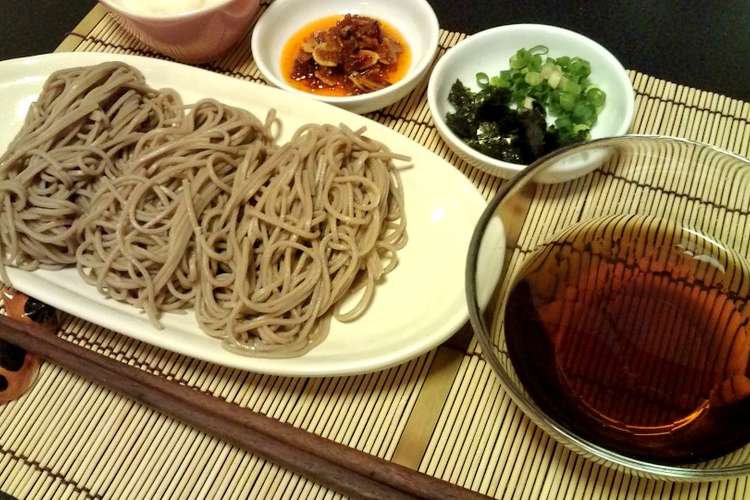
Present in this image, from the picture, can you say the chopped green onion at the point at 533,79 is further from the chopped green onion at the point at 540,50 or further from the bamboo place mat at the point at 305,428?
the bamboo place mat at the point at 305,428

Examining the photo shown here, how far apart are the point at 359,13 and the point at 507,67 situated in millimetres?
591

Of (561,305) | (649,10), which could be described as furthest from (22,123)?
(649,10)

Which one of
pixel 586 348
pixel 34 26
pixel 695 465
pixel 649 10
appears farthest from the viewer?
pixel 34 26

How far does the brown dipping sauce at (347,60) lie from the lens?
2.03m

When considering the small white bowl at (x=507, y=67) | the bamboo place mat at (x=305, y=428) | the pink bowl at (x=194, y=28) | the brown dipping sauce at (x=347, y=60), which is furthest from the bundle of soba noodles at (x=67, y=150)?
the small white bowl at (x=507, y=67)

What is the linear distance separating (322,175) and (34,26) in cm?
163

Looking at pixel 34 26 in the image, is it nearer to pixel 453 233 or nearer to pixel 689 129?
pixel 453 233

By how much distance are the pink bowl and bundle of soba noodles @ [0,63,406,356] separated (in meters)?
0.23

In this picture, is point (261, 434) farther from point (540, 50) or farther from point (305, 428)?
point (540, 50)

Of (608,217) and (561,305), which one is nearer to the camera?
(561,305)

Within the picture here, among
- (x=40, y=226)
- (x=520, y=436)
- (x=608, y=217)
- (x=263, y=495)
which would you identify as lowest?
(x=263, y=495)

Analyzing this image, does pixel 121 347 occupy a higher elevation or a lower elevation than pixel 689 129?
lower

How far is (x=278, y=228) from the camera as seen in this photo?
5.27ft

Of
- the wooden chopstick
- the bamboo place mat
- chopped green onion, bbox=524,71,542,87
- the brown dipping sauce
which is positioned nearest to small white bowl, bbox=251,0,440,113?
the brown dipping sauce
